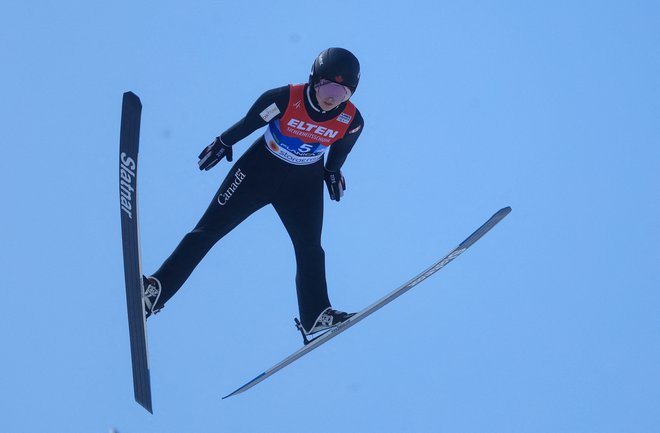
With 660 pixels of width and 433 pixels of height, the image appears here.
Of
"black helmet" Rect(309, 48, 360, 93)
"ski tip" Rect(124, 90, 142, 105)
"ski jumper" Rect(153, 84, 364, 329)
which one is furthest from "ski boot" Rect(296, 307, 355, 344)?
"ski tip" Rect(124, 90, 142, 105)

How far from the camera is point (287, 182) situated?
9969mm

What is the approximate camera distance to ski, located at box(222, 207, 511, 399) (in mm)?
9648

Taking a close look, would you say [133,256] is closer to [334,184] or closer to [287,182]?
[287,182]

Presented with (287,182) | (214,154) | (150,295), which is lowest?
(150,295)

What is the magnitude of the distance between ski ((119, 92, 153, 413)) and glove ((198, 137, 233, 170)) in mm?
1140

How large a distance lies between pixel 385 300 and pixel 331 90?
1.95m

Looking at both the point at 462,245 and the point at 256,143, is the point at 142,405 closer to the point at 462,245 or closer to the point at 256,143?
the point at 256,143

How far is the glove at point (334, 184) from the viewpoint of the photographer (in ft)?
33.8

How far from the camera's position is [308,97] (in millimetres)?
9617

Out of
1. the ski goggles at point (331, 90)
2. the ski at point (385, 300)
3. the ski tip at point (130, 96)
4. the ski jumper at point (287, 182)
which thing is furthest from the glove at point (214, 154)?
the ski at point (385, 300)

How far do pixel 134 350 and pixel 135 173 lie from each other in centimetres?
151

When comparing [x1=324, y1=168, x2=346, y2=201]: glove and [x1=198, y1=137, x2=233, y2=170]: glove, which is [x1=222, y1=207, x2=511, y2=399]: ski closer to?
[x1=324, y1=168, x2=346, y2=201]: glove

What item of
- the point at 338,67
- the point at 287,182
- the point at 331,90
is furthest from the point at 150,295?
the point at 338,67

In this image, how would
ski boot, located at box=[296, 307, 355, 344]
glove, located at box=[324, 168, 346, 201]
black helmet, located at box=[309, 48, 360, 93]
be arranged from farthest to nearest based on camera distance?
glove, located at box=[324, 168, 346, 201] → ski boot, located at box=[296, 307, 355, 344] → black helmet, located at box=[309, 48, 360, 93]
